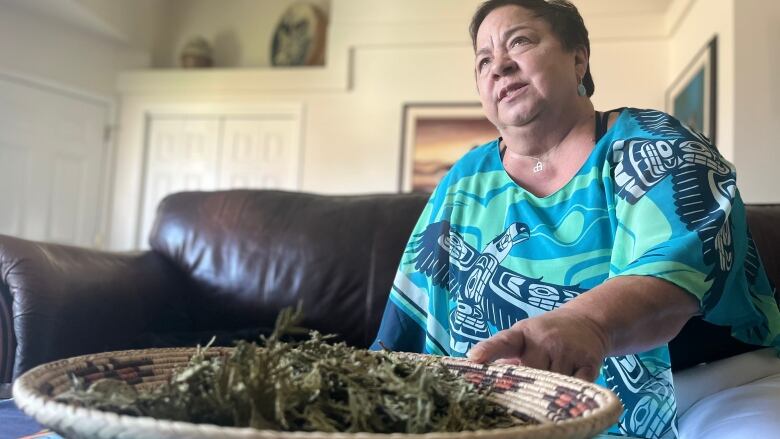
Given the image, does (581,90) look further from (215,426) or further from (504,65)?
(215,426)

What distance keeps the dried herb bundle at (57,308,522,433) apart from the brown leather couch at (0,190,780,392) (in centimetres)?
88

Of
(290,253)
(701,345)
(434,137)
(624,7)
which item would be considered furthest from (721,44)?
(701,345)

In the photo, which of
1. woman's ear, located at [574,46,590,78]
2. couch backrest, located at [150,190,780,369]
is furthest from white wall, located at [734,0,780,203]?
woman's ear, located at [574,46,590,78]

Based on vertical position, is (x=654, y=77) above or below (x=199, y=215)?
above

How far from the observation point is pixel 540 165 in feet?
2.88

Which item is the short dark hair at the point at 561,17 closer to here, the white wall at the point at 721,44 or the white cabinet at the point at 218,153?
the white wall at the point at 721,44

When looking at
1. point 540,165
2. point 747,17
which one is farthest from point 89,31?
point 540,165

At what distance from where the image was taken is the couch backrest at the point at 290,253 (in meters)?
1.50

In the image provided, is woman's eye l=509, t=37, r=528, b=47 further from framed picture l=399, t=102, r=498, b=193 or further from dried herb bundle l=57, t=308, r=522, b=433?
framed picture l=399, t=102, r=498, b=193

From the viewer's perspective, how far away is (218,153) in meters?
4.13

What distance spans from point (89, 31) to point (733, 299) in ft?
13.5

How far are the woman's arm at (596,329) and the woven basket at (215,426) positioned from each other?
0.03 meters

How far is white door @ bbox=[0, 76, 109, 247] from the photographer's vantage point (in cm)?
362

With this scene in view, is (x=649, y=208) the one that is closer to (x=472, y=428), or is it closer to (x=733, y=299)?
(x=733, y=299)
